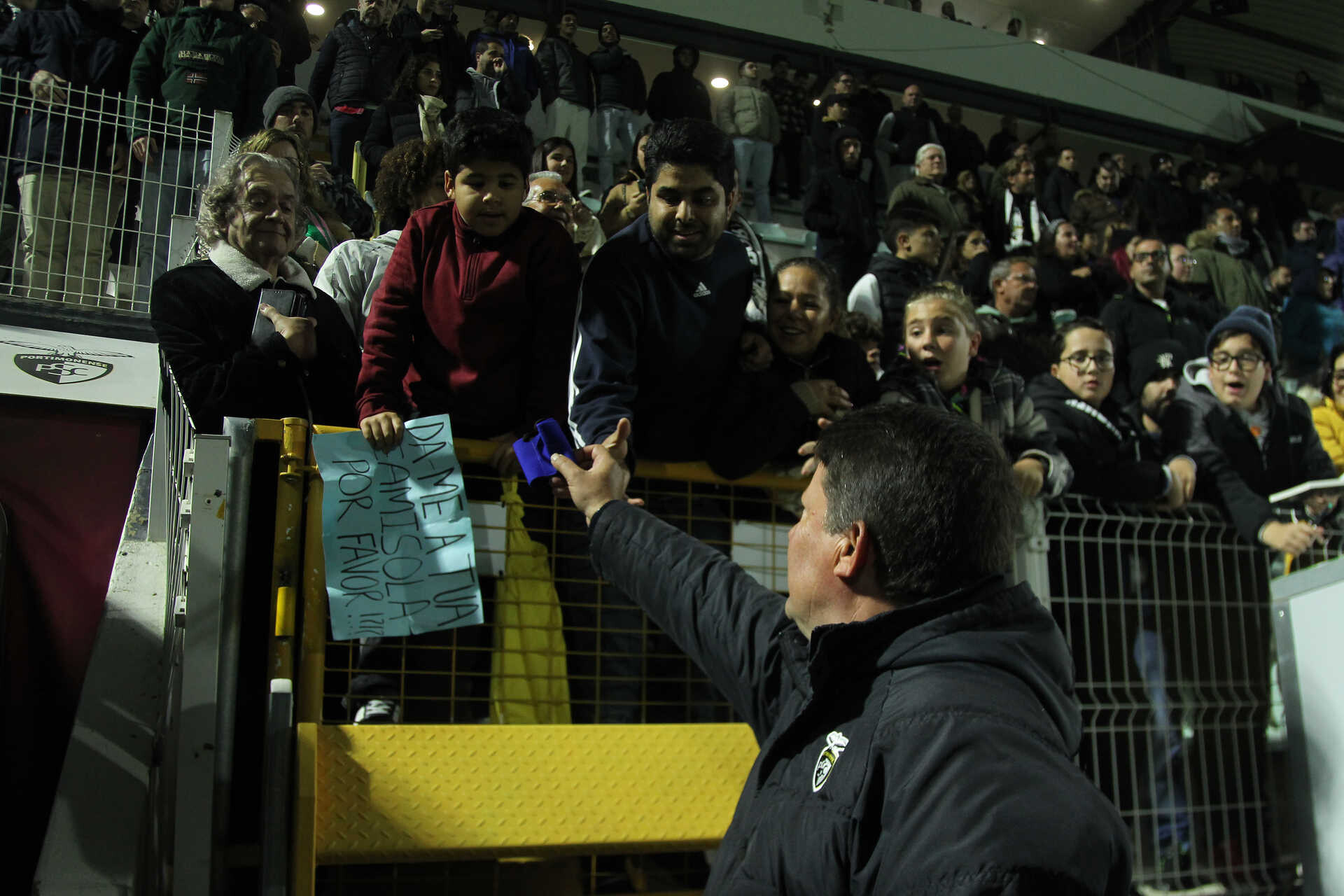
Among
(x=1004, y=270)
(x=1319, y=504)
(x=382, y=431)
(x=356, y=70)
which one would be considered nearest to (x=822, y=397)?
(x=382, y=431)

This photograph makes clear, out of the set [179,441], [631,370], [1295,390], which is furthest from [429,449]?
[1295,390]

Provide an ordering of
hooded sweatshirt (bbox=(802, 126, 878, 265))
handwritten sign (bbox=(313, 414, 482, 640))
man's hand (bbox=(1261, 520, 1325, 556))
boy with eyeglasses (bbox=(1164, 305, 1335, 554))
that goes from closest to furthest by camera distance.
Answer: handwritten sign (bbox=(313, 414, 482, 640)), man's hand (bbox=(1261, 520, 1325, 556)), boy with eyeglasses (bbox=(1164, 305, 1335, 554)), hooded sweatshirt (bbox=(802, 126, 878, 265))

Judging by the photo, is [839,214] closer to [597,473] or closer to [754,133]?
[754,133]

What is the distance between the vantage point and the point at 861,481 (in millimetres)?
1815

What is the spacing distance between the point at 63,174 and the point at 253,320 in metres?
3.35

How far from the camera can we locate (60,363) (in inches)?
188

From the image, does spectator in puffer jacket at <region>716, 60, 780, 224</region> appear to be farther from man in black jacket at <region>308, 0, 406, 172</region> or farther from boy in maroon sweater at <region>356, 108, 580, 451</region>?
boy in maroon sweater at <region>356, 108, 580, 451</region>

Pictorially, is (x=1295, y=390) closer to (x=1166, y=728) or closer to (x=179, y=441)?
(x=1166, y=728)

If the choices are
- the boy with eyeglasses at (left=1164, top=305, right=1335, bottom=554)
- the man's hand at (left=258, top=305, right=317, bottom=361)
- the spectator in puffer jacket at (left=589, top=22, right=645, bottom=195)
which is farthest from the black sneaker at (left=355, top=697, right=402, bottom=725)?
the spectator in puffer jacket at (left=589, top=22, right=645, bottom=195)

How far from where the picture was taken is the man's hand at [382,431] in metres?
2.41

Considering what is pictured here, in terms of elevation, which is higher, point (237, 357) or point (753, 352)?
point (753, 352)

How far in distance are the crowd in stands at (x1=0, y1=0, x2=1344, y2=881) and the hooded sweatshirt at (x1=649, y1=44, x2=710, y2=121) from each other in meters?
1.53

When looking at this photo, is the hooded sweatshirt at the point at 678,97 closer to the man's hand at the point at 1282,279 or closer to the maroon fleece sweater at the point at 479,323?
the man's hand at the point at 1282,279

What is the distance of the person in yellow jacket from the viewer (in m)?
5.57
